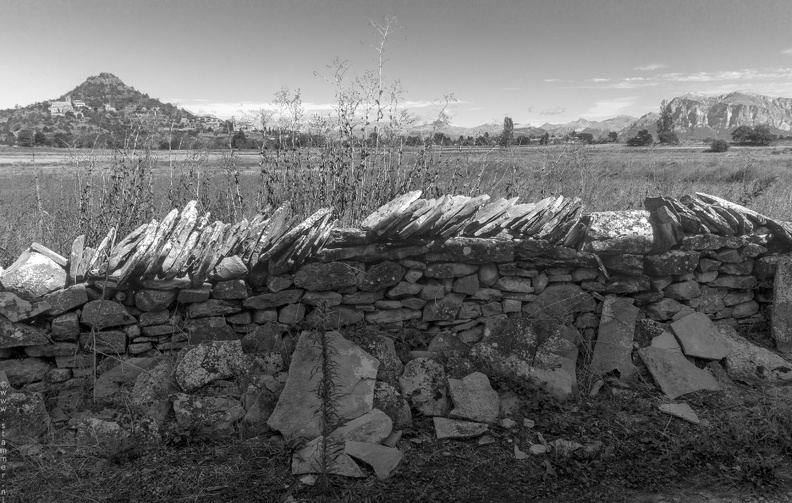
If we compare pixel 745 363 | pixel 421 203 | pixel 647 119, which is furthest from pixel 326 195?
pixel 647 119

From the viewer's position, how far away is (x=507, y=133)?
8.27 meters

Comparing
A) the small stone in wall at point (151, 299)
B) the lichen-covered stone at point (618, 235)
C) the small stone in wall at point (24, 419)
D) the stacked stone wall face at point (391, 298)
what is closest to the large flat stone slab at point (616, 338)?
the stacked stone wall face at point (391, 298)

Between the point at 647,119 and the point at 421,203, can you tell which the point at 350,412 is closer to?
the point at 421,203

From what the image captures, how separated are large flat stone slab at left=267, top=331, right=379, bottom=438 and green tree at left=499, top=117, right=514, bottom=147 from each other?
5028mm

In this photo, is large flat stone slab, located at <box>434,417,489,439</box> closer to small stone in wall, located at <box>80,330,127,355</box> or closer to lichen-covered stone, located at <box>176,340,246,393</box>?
lichen-covered stone, located at <box>176,340,246,393</box>

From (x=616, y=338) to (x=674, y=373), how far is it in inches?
21.3

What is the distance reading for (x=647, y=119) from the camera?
287 ft

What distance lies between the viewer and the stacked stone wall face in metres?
4.13

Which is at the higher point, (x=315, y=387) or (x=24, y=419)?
(x=315, y=387)

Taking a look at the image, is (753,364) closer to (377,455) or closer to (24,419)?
(377,455)

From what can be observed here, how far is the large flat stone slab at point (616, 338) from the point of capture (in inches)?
188

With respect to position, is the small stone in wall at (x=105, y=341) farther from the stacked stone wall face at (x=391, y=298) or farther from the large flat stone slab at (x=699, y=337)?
the large flat stone slab at (x=699, y=337)

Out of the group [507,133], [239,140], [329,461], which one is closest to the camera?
[329,461]

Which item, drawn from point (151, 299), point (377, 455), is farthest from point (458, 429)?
point (151, 299)
